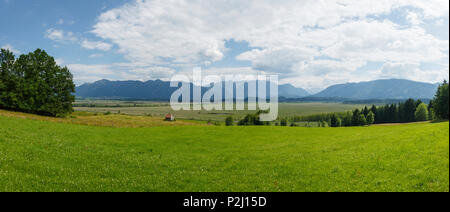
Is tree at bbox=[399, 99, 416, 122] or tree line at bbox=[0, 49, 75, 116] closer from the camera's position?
tree line at bbox=[0, 49, 75, 116]

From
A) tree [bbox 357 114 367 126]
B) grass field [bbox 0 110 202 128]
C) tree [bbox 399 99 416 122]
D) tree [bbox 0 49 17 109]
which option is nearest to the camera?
grass field [bbox 0 110 202 128]

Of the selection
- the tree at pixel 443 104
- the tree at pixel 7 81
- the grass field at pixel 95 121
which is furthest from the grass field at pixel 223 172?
the tree at pixel 443 104

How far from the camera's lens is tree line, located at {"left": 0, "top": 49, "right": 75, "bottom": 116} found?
215ft

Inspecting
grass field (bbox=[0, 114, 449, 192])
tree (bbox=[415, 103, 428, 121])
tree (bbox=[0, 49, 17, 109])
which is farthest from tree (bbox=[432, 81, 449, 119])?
tree (bbox=[0, 49, 17, 109])

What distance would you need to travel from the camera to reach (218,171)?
52.9 ft

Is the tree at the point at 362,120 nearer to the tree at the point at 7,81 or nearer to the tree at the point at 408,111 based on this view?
the tree at the point at 408,111

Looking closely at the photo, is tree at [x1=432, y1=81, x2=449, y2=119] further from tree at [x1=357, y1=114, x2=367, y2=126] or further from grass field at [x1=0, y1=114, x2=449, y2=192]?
grass field at [x1=0, y1=114, x2=449, y2=192]

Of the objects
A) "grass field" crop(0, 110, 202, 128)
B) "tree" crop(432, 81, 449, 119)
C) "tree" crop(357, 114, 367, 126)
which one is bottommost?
"tree" crop(357, 114, 367, 126)

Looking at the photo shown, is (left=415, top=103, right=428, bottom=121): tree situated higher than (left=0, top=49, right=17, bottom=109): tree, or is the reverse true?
(left=0, top=49, right=17, bottom=109): tree

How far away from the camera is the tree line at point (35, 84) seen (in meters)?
65.5

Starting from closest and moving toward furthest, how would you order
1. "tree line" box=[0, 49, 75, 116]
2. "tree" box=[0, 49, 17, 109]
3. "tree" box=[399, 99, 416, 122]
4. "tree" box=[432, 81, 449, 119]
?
"tree" box=[0, 49, 17, 109] → "tree line" box=[0, 49, 75, 116] → "tree" box=[432, 81, 449, 119] → "tree" box=[399, 99, 416, 122]

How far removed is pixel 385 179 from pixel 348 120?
14136 centimetres
